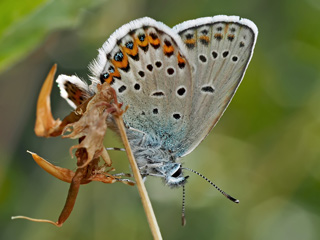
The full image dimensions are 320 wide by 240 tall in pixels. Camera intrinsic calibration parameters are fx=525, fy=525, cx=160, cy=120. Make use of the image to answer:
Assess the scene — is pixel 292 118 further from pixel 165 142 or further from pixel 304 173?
pixel 165 142

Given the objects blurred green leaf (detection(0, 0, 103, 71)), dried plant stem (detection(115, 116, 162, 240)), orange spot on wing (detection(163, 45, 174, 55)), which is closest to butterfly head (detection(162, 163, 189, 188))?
orange spot on wing (detection(163, 45, 174, 55))

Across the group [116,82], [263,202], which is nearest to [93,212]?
[263,202]

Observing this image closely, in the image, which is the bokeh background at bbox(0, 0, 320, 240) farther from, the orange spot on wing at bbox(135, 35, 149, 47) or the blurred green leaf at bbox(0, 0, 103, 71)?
the blurred green leaf at bbox(0, 0, 103, 71)

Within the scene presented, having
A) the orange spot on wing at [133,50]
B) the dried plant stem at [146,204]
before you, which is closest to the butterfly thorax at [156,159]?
the orange spot on wing at [133,50]

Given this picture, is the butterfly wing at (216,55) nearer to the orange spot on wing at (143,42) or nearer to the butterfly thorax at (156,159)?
the orange spot on wing at (143,42)

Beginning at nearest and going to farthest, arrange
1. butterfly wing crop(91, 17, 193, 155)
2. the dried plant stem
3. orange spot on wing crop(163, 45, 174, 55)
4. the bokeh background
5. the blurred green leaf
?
the dried plant stem → the blurred green leaf → butterfly wing crop(91, 17, 193, 155) → orange spot on wing crop(163, 45, 174, 55) → the bokeh background

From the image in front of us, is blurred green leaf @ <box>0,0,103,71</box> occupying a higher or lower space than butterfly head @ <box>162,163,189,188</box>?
higher
